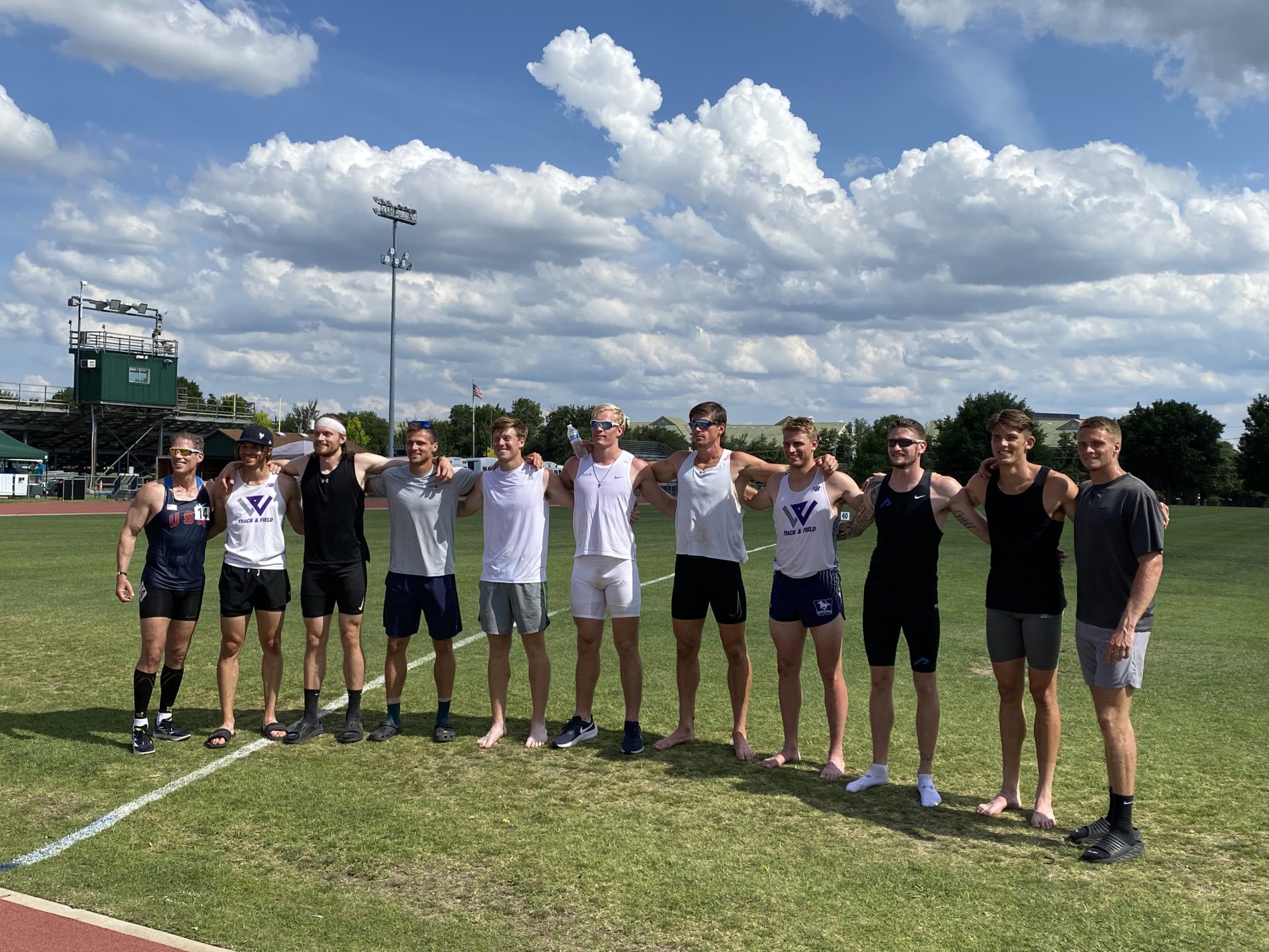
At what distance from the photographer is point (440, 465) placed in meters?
6.74

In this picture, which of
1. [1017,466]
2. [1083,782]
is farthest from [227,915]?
[1083,782]

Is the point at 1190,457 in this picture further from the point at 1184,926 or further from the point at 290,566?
the point at 1184,926

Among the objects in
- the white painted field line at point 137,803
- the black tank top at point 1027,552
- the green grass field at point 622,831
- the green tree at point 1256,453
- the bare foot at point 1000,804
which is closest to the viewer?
the green grass field at point 622,831

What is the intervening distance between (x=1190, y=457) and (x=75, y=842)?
313 feet

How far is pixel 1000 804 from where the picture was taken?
212 inches

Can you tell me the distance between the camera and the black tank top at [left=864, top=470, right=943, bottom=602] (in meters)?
5.52

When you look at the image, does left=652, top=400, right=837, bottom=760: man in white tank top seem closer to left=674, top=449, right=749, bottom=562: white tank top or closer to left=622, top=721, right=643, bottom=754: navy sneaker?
left=674, top=449, right=749, bottom=562: white tank top

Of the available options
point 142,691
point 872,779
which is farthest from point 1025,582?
point 142,691

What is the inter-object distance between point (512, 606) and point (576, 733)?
956 mm

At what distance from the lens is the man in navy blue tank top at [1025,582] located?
16.8 feet

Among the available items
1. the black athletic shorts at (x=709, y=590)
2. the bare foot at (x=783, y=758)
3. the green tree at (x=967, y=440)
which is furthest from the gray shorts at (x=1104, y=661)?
the green tree at (x=967, y=440)

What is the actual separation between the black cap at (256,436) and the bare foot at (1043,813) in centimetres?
518

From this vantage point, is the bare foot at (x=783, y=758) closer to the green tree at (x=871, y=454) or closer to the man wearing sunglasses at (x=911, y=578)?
the man wearing sunglasses at (x=911, y=578)

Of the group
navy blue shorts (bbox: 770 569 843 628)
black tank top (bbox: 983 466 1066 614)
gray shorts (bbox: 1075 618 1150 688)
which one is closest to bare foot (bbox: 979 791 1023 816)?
gray shorts (bbox: 1075 618 1150 688)
